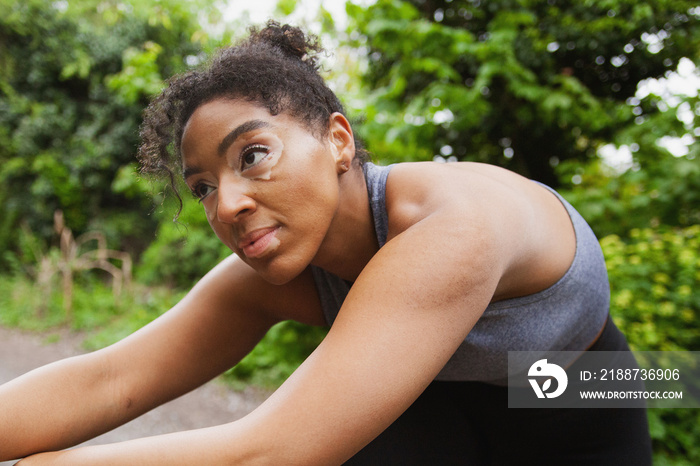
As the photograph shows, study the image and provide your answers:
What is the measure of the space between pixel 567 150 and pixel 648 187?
161 centimetres

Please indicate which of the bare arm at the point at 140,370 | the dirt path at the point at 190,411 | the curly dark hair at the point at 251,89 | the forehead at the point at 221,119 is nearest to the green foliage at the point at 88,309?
the dirt path at the point at 190,411

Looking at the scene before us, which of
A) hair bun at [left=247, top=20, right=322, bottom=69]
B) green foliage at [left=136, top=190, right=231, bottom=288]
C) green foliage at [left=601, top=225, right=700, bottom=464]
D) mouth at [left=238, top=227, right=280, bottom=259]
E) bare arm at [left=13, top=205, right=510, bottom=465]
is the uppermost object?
green foliage at [left=136, top=190, right=231, bottom=288]

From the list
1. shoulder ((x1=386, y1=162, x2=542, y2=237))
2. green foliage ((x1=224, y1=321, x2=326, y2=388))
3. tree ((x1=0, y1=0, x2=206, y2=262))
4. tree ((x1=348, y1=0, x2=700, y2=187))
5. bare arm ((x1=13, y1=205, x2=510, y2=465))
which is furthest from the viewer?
tree ((x1=0, y1=0, x2=206, y2=262))

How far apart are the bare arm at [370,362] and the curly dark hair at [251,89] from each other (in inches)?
17.7

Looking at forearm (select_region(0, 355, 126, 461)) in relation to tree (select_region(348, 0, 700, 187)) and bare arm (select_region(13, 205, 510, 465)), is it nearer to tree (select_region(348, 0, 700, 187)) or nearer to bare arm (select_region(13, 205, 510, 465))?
bare arm (select_region(13, 205, 510, 465))

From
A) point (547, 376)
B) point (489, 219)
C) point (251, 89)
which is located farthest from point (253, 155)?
point (547, 376)

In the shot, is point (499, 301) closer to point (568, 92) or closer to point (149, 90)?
point (568, 92)

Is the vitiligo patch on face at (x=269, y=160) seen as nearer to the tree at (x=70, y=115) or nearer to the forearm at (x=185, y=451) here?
the forearm at (x=185, y=451)

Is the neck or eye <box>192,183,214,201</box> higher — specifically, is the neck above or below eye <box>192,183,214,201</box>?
below

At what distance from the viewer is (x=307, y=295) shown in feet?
4.92

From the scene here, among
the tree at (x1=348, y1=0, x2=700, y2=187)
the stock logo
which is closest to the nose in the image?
the stock logo

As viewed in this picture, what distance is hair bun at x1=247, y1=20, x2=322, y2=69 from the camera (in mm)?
1329

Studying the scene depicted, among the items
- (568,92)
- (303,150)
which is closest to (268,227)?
(303,150)

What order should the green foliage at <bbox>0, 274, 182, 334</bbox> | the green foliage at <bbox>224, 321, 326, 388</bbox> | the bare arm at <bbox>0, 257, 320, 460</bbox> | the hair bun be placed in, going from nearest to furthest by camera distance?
the bare arm at <bbox>0, 257, 320, 460</bbox>
the hair bun
the green foliage at <bbox>224, 321, 326, 388</bbox>
the green foliage at <bbox>0, 274, 182, 334</bbox>
